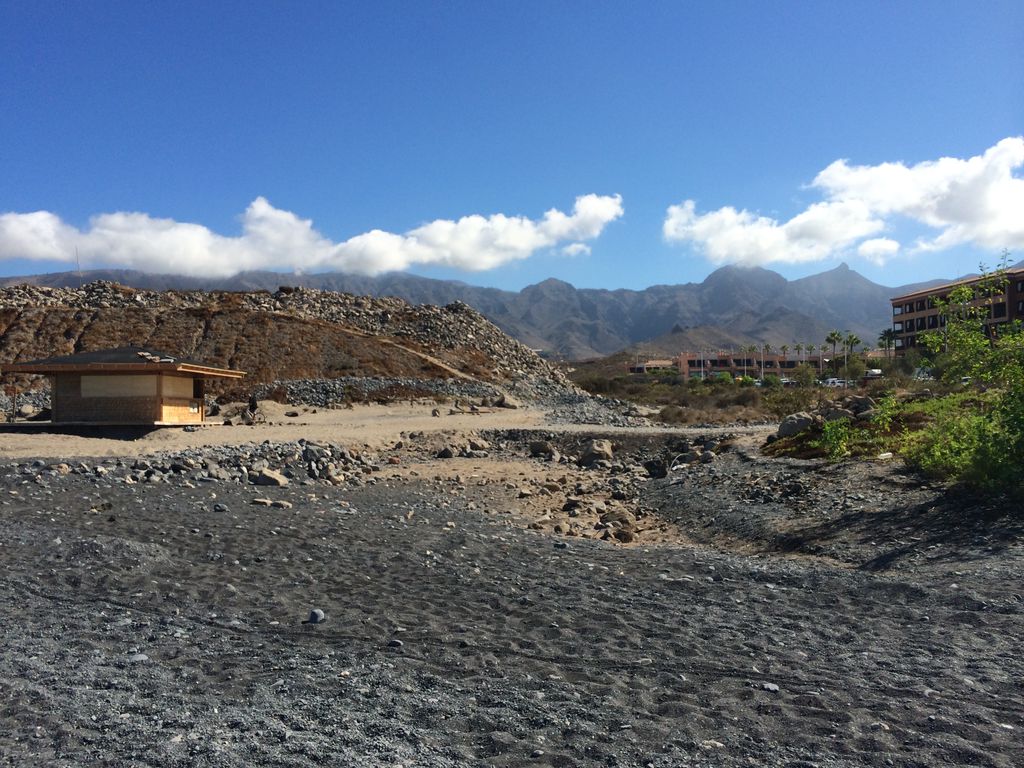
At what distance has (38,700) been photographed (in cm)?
426

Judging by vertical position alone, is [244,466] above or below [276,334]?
below

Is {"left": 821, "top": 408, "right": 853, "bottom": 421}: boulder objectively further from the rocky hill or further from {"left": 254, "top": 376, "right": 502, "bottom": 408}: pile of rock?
the rocky hill

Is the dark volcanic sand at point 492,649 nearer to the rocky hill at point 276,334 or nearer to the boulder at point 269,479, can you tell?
the boulder at point 269,479

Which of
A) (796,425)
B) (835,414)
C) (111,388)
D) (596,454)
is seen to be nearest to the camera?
(835,414)

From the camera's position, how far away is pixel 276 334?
46.4 metres

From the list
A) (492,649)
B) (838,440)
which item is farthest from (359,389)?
(492,649)

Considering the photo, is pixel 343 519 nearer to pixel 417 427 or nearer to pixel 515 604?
pixel 515 604

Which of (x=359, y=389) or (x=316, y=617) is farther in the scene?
(x=359, y=389)

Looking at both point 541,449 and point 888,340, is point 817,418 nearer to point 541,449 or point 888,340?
point 541,449

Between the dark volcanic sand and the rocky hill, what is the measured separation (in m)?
34.5

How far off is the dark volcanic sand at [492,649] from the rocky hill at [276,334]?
34.5m

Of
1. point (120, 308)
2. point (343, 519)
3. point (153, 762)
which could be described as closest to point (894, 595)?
point (153, 762)

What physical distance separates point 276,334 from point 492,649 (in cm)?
4368

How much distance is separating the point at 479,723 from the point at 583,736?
58cm
